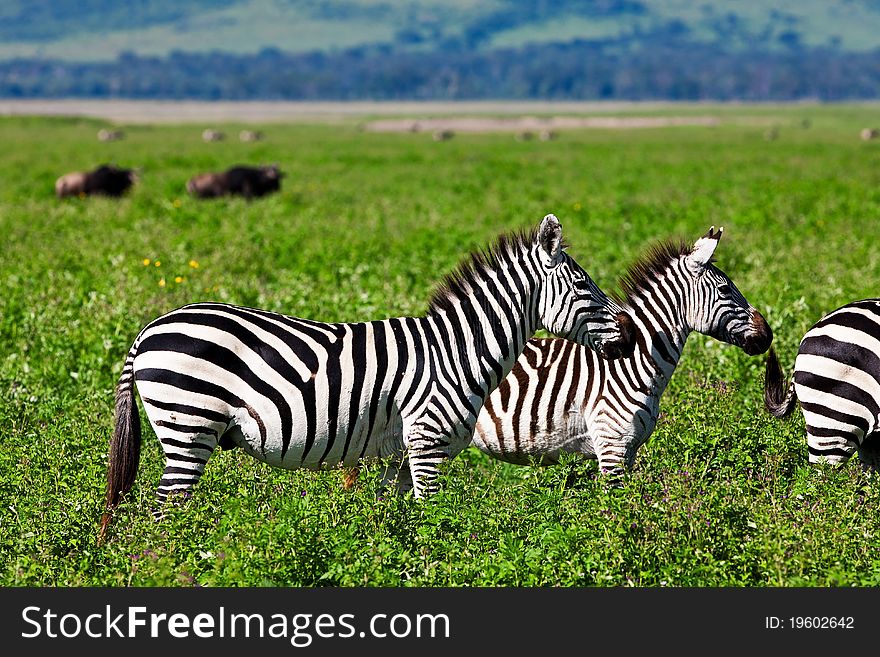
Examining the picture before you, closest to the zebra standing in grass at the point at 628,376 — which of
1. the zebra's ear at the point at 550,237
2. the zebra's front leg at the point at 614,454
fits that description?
the zebra's front leg at the point at 614,454

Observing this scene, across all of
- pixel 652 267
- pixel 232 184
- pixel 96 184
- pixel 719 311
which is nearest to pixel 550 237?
pixel 652 267

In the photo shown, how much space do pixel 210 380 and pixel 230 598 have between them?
1.56 m

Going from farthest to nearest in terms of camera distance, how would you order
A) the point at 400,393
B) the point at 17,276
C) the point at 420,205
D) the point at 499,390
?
the point at 420,205 < the point at 17,276 < the point at 499,390 < the point at 400,393

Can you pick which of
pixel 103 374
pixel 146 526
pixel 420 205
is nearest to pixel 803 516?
pixel 146 526

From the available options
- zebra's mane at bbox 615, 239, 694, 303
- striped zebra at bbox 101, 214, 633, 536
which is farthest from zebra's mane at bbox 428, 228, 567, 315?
zebra's mane at bbox 615, 239, 694, 303

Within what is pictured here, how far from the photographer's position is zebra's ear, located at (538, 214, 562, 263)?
689cm

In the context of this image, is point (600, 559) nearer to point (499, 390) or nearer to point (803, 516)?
point (803, 516)

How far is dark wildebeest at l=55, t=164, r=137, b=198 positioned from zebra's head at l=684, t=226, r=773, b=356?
2227 centimetres

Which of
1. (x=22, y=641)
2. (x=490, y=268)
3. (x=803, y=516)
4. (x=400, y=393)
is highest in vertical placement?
(x=490, y=268)

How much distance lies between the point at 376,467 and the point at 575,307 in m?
1.56

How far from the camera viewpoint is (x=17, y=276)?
14.7 metres

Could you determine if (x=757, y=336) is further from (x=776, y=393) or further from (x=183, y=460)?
(x=183, y=460)

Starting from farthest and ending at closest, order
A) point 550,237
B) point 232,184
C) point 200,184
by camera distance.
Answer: point 200,184 → point 232,184 → point 550,237

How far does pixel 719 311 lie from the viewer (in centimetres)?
754
